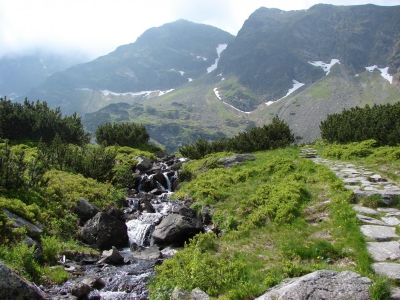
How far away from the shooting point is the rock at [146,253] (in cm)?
1316

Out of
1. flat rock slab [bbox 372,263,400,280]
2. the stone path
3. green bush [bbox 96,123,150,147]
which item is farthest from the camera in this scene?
green bush [bbox 96,123,150,147]

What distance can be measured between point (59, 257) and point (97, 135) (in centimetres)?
3785

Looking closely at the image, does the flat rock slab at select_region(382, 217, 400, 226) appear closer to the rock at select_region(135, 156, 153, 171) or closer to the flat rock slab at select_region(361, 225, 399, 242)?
the flat rock slab at select_region(361, 225, 399, 242)

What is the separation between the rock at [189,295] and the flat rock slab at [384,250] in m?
4.48

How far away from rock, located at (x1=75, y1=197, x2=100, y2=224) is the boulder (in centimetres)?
97

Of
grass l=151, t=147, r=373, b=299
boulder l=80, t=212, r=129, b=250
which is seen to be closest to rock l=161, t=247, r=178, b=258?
grass l=151, t=147, r=373, b=299

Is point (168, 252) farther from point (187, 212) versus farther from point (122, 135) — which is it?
point (122, 135)

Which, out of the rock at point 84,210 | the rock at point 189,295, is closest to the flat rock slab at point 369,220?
the rock at point 189,295

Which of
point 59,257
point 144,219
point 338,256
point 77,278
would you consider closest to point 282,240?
point 338,256

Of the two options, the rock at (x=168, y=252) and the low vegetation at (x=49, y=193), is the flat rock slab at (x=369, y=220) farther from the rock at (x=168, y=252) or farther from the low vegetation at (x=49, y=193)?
the low vegetation at (x=49, y=193)

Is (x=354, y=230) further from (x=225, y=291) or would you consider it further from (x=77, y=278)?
(x=77, y=278)

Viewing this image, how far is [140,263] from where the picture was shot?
41.4 feet

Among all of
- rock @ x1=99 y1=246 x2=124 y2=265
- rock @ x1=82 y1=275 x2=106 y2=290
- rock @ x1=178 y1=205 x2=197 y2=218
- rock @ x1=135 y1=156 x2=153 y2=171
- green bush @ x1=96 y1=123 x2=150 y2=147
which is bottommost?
rock @ x1=99 y1=246 x2=124 y2=265

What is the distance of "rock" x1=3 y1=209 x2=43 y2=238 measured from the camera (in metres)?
11.8
